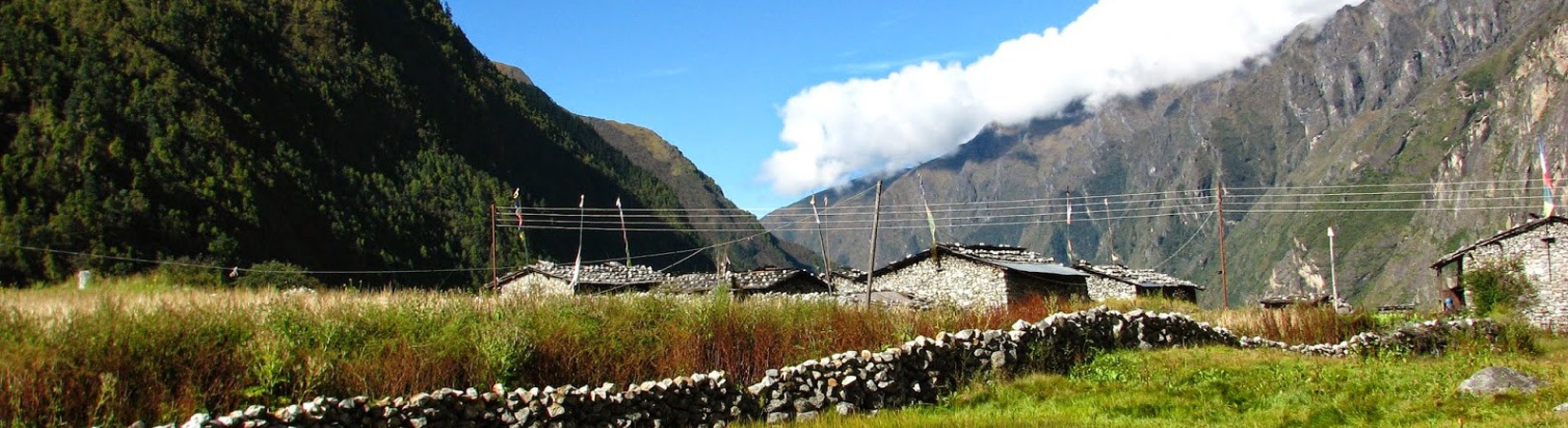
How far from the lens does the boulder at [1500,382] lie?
13.7 m

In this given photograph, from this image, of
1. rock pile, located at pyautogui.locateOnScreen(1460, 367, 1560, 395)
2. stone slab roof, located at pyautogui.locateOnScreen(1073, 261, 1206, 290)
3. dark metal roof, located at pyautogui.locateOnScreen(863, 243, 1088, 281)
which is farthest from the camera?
stone slab roof, located at pyautogui.locateOnScreen(1073, 261, 1206, 290)

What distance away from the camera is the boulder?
539 inches

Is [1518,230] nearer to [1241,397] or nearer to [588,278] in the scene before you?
[1241,397]

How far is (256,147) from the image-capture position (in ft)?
366

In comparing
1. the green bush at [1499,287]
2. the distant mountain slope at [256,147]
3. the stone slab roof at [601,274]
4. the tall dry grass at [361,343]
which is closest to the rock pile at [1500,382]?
the tall dry grass at [361,343]

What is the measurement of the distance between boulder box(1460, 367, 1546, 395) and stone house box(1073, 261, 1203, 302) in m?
41.2

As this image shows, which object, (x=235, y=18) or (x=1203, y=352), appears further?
(x=235, y=18)

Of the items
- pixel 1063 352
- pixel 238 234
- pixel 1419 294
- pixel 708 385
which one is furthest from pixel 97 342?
pixel 1419 294

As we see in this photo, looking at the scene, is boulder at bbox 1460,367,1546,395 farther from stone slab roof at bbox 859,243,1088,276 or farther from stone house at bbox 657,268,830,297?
stone house at bbox 657,268,830,297

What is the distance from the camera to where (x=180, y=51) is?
115 metres

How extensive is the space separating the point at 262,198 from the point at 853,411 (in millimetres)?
97318

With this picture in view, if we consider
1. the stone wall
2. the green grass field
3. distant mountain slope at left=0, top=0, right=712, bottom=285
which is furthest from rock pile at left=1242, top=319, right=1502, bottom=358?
distant mountain slope at left=0, top=0, right=712, bottom=285

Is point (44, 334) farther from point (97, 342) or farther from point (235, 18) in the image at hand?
point (235, 18)

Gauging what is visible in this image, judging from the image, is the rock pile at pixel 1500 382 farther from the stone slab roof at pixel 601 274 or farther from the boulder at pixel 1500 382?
the stone slab roof at pixel 601 274
